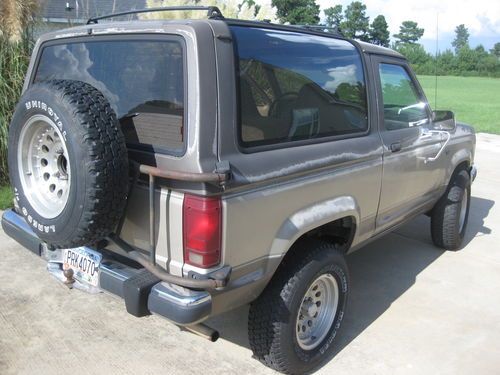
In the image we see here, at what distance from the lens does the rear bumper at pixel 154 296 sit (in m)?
2.18

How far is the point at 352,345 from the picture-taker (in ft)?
10.6

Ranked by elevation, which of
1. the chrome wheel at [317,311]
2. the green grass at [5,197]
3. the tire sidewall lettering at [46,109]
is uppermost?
the tire sidewall lettering at [46,109]

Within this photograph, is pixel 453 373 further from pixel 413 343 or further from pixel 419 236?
pixel 419 236

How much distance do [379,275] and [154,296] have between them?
2.57 meters

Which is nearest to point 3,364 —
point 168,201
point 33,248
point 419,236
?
point 33,248

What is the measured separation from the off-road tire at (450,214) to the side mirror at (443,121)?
651 mm

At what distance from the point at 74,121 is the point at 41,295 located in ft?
6.57

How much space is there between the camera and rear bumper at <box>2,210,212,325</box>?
218 centimetres

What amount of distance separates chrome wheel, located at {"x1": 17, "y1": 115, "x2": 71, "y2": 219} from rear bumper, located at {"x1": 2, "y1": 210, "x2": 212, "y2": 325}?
17.1 inches

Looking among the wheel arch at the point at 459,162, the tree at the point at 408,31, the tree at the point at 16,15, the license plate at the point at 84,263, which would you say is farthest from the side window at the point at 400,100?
the tree at the point at 408,31

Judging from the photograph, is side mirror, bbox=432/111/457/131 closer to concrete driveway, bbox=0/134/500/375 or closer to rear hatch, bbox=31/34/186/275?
concrete driveway, bbox=0/134/500/375

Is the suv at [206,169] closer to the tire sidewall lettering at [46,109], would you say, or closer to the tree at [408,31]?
the tire sidewall lettering at [46,109]

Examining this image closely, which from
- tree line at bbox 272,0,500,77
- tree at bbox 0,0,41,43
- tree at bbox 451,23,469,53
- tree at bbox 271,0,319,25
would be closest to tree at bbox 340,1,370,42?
tree line at bbox 272,0,500,77

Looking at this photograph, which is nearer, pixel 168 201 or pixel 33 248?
pixel 168 201
